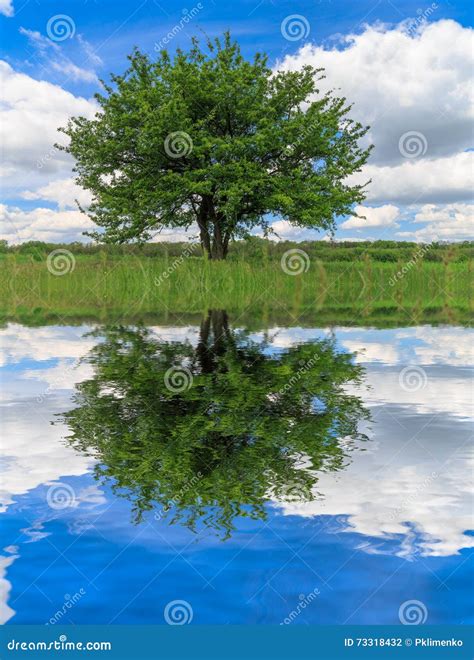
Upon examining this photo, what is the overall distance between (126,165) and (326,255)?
68.9 feet

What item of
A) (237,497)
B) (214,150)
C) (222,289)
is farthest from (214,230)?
(237,497)

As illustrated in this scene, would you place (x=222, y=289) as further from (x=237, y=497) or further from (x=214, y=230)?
(x=237, y=497)

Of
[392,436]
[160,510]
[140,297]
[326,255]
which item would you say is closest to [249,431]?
[392,436]

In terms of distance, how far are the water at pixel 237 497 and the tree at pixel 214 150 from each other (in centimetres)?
3048

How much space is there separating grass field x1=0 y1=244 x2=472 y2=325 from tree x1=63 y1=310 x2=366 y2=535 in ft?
24.3

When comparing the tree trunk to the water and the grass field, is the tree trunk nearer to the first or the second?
the grass field

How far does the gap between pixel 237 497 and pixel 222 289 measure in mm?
22351

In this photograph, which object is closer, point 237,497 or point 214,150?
point 237,497

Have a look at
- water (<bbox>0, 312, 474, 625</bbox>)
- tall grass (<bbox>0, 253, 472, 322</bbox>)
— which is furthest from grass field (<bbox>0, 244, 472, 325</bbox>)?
water (<bbox>0, 312, 474, 625</bbox>)

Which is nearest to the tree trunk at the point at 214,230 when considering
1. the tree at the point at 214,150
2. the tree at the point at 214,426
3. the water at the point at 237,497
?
the tree at the point at 214,150

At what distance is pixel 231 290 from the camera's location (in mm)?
26750

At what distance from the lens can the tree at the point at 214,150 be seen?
39219mm

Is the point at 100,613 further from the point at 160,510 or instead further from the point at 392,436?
the point at 392,436

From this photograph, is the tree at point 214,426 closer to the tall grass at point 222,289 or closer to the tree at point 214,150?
the tall grass at point 222,289
